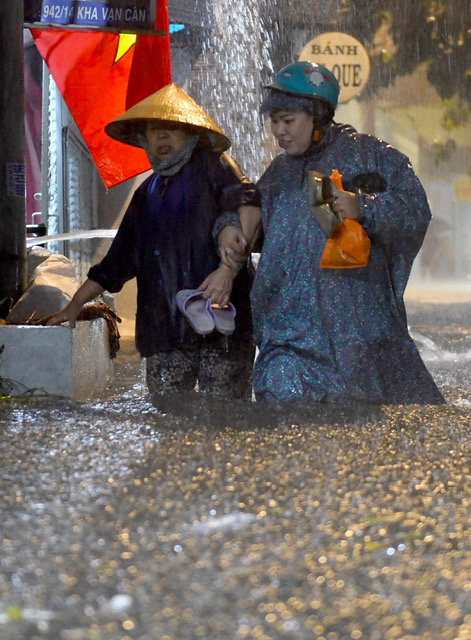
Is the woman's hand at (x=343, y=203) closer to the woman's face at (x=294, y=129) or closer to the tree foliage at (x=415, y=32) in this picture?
the woman's face at (x=294, y=129)

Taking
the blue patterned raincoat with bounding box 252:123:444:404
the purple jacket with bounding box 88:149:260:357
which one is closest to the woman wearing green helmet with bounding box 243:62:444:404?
the blue patterned raincoat with bounding box 252:123:444:404

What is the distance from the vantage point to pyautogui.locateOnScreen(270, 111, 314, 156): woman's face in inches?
167

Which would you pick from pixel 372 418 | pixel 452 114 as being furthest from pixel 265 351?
pixel 452 114

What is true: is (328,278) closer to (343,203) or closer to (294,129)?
(343,203)

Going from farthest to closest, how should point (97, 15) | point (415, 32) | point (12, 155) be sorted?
1. point (415, 32)
2. point (97, 15)
3. point (12, 155)

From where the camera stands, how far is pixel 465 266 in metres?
25.7

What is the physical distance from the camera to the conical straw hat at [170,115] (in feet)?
14.7

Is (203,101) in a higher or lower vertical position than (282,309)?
higher

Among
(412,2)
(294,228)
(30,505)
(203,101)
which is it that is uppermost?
(412,2)

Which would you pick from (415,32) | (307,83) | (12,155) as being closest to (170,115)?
(307,83)

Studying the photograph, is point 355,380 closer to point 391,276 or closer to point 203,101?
point 391,276

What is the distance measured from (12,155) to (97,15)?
1.49 metres

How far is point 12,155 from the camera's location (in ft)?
18.8

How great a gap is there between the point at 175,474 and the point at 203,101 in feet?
32.0
